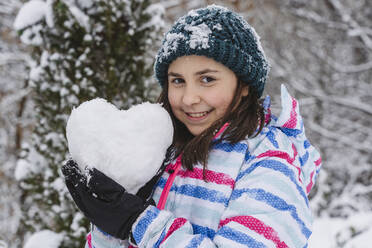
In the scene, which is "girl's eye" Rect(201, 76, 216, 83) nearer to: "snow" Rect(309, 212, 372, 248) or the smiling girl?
the smiling girl

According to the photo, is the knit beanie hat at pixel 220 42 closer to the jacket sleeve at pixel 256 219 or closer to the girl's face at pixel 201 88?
the girl's face at pixel 201 88

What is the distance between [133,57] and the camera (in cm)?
242

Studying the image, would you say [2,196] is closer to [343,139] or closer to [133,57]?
[133,57]

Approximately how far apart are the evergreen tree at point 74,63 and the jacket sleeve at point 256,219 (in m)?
1.36

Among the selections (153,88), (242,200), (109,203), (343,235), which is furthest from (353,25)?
(109,203)

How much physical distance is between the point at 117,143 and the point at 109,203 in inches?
8.7

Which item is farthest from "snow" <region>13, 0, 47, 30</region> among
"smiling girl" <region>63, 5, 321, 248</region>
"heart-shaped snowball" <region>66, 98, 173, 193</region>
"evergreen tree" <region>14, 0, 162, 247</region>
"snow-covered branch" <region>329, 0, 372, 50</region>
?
"snow-covered branch" <region>329, 0, 372, 50</region>

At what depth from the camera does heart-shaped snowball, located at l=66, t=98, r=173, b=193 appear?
1.19 metres

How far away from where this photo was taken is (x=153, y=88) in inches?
106

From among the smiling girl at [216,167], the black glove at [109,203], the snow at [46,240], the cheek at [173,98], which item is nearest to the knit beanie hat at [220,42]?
the smiling girl at [216,167]

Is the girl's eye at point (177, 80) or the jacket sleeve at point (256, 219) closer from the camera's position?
the jacket sleeve at point (256, 219)

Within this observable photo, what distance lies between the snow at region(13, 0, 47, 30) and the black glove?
1.64 m

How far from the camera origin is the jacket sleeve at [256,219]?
1.05 meters

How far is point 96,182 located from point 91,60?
4.52 ft
